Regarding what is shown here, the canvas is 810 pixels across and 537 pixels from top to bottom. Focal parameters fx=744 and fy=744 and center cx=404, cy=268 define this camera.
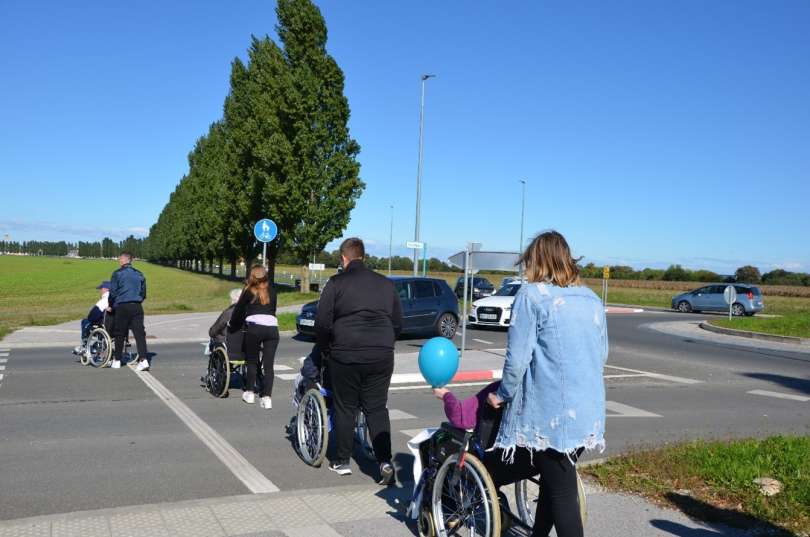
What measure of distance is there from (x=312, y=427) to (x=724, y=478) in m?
3.25

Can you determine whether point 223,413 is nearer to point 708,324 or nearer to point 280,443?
point 280,443

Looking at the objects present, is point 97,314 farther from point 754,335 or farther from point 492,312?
point 754,335

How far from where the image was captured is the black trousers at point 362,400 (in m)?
5.68

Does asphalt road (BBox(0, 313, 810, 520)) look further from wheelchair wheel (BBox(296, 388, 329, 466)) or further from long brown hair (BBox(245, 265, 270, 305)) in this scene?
long brown hair (BBox(245, 265, 270, 305))

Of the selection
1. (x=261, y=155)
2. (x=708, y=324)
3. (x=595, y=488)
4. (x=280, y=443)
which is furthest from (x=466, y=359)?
(x=261, y=155)

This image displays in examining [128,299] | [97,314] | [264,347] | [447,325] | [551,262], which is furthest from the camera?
[447,325]

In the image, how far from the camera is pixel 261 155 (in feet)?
125

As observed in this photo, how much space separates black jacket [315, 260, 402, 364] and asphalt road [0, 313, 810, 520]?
3.46 ft

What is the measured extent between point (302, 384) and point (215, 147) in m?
55.7

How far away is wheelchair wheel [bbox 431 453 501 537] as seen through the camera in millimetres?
3740

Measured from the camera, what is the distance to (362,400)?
18.9 ft

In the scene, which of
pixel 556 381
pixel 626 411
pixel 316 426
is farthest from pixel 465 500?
pixel 626 411

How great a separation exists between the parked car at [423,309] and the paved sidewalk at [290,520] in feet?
40.7

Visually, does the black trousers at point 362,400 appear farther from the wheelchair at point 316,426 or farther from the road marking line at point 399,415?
the road marking line at point 399,415
